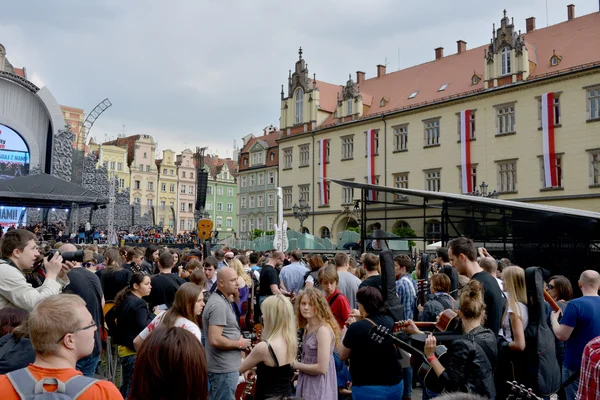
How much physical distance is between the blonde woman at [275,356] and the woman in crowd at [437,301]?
2.58m

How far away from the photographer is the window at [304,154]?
50.9 metres

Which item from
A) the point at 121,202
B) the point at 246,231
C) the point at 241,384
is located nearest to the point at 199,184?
the point at 121,202

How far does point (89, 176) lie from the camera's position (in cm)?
3653

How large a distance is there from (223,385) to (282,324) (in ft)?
3.82

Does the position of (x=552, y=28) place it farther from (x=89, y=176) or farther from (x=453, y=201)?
(x=89, y=176)

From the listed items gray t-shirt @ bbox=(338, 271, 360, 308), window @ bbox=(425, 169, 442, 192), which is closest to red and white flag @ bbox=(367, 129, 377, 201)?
window @ bbox=(425, 169, 442, 192)

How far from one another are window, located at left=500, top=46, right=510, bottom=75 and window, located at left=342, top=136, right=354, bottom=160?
14666 millimetres

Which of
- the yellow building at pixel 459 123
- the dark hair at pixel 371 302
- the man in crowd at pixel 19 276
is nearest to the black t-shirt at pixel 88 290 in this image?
the man in crowd at pixel 19 276

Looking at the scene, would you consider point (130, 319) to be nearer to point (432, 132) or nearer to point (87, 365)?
point (87, 365)

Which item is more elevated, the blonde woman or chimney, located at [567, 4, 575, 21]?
chimney, located at [567, 4, 575, 21]

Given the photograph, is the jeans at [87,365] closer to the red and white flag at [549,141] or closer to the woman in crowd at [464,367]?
the woman in crowd at [464,367]

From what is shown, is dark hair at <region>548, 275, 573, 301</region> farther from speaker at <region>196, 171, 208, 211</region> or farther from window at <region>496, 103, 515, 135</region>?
window at <region>496, 103, 515, 135</region>

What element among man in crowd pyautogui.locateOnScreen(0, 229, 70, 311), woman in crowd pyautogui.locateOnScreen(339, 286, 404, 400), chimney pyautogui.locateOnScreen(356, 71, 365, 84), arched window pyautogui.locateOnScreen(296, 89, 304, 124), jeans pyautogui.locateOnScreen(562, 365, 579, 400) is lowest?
jeans pyautogui.locateOnScreen(562, 365, 579, 400)

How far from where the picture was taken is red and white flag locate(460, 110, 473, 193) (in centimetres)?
3694
